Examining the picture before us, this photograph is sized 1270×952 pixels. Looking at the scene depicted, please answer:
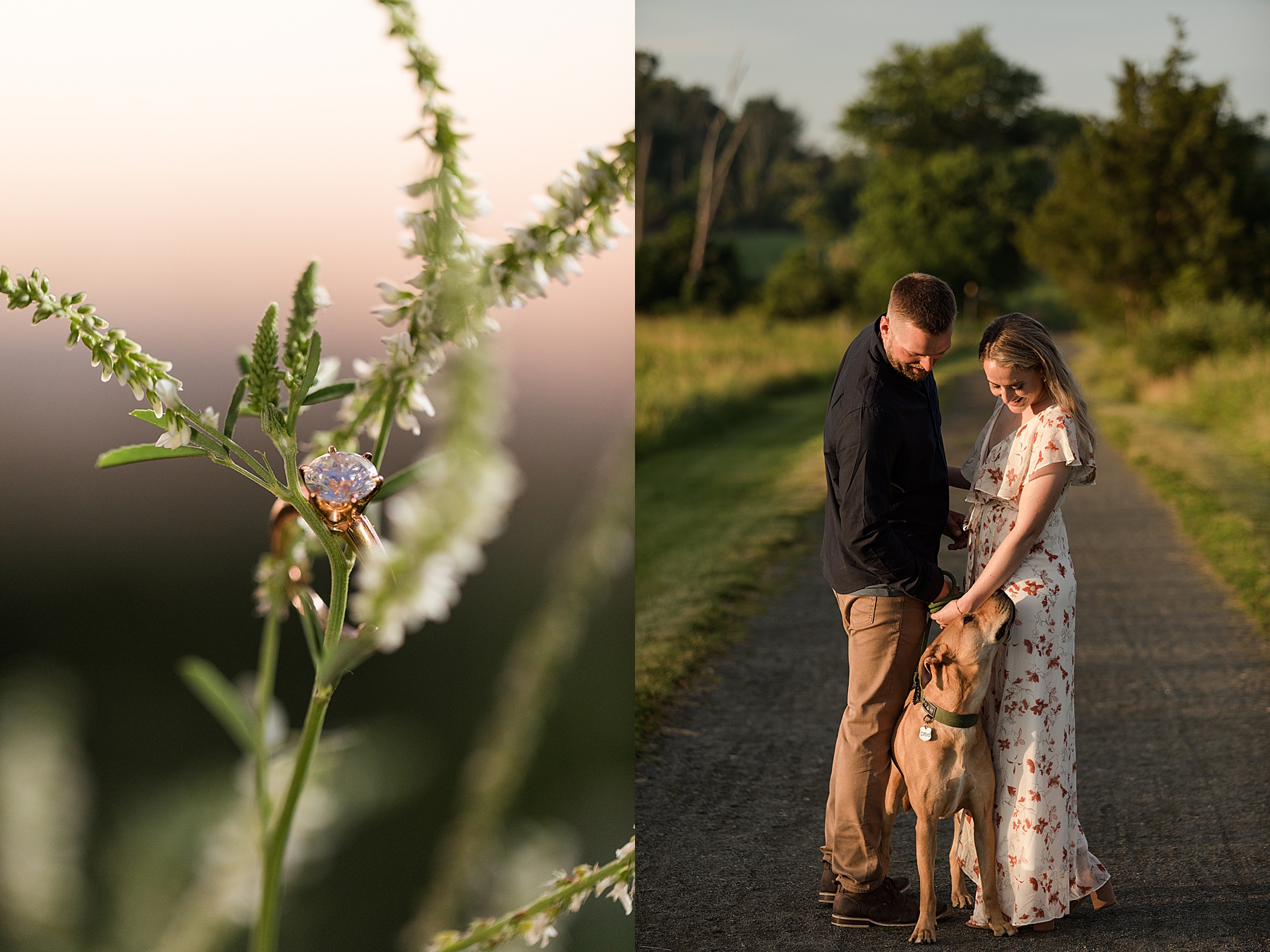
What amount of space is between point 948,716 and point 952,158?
107 ft

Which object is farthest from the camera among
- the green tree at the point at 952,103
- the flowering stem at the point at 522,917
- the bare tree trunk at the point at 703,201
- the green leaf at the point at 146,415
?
the green tree at the point at 952,103

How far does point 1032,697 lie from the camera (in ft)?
10.3

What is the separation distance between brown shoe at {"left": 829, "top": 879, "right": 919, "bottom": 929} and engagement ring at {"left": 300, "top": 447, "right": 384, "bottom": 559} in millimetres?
2894

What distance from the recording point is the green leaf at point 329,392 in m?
0.87

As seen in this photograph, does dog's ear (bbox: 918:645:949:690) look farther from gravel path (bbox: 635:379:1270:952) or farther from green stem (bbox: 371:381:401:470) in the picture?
green stem (bbox: 371:381:401:470)

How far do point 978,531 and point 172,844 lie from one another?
267 cm

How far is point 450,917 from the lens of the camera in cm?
106

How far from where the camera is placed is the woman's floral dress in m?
3.10

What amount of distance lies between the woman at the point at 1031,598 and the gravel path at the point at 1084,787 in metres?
0.20

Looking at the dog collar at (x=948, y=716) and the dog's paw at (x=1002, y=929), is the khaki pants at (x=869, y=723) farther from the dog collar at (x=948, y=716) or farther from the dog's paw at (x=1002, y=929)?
the dog's paw at (x=1002, y=929)

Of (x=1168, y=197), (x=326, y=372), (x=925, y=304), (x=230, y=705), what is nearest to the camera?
(x=230, y=705)

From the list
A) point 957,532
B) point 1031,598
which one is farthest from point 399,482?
point 957,532

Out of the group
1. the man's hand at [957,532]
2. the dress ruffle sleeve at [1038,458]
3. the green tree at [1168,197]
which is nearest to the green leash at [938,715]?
the man's hand at [957,532]

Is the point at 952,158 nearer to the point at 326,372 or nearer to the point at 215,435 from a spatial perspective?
the point at 326,372
